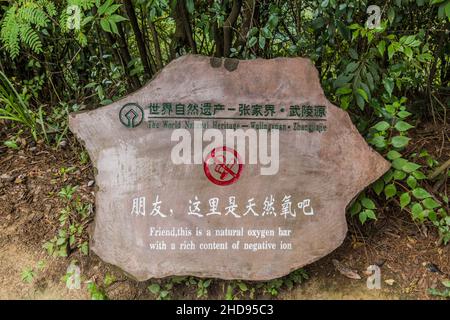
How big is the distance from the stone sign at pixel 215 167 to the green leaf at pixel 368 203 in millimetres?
190

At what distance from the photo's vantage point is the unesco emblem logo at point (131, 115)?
2.26m

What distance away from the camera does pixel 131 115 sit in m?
2.26

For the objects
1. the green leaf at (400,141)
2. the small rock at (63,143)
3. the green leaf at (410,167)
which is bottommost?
the small rock at (63,143)

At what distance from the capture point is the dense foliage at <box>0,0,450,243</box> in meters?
2.40

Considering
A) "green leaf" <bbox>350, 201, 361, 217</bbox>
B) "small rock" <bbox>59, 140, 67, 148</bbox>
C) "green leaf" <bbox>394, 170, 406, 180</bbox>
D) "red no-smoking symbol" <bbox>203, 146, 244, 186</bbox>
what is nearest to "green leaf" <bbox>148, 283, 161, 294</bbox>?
"red no-smoking symbol" <bbox>203, 146, 244, 186</bbox>

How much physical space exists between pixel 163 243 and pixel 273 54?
1.46 metres

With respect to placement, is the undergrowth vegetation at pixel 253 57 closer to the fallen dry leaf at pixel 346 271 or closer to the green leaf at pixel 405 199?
the green leaf at pixel 405 199

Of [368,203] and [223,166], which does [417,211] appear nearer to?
[368,203]

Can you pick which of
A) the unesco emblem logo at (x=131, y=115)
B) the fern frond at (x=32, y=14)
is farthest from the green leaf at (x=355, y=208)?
the fern frond at (x=32, y=14)

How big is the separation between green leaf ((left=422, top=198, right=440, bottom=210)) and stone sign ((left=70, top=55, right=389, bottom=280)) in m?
0.42

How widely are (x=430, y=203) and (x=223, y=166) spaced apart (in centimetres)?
111

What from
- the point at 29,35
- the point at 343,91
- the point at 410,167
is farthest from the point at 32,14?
the point at 410,167

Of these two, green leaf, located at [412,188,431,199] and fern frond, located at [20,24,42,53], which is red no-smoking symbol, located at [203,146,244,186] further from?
fern frond, located at [20,24,42,53]
